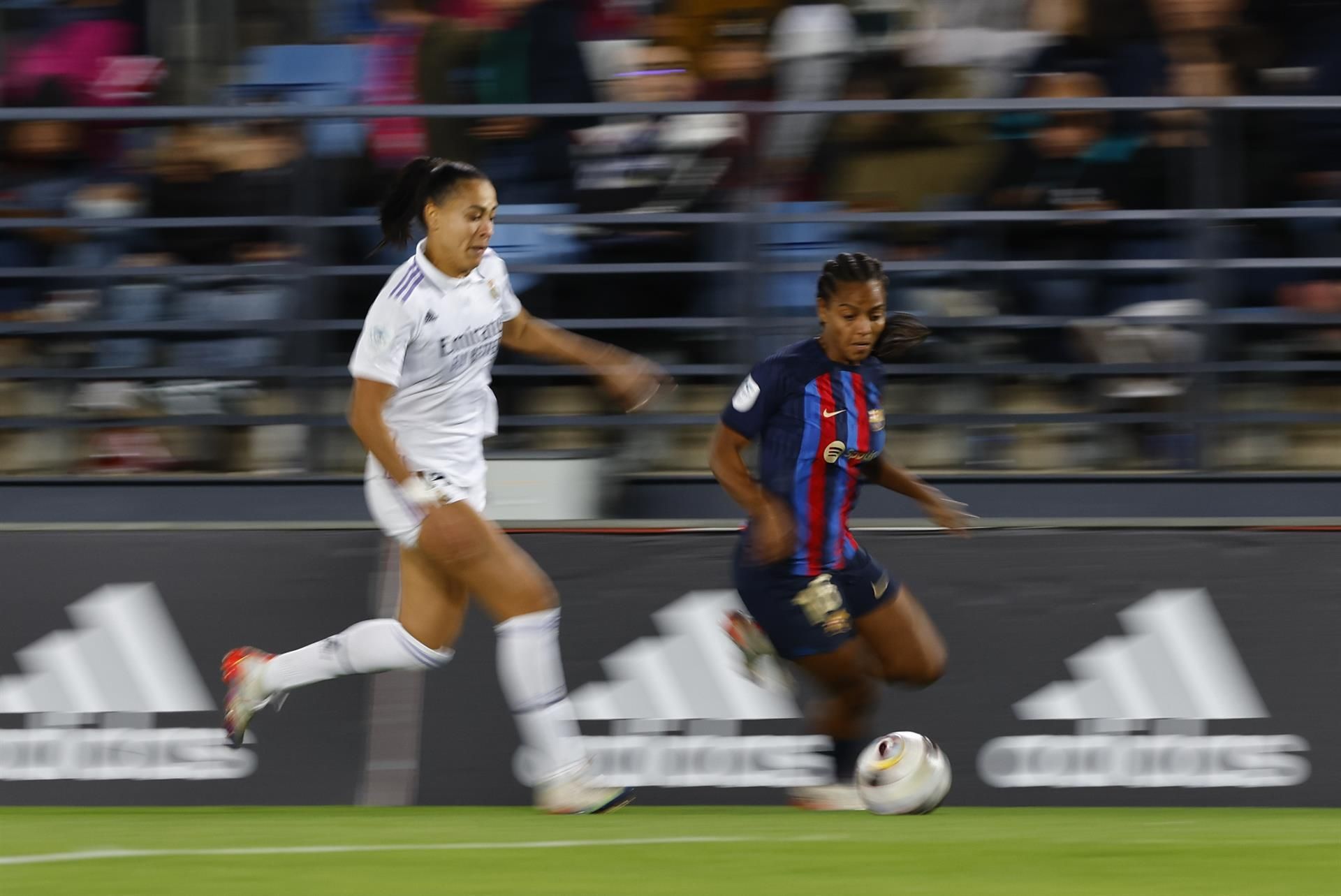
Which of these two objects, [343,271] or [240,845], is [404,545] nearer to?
[240,845]

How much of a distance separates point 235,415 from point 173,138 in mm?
1218

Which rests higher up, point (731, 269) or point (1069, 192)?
point (1069, 192)

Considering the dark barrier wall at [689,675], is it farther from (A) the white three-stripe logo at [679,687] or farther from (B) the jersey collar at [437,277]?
(B) the jersey collar at [437,277]

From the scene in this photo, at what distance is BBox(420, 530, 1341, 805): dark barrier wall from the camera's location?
6.93 m

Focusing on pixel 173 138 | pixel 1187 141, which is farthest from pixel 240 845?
pixel 1187 141

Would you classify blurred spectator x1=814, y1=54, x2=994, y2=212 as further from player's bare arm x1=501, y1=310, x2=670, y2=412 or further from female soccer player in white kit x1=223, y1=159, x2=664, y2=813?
female soccer player in white kit x1=223, y1=159, x2=664, y2=813

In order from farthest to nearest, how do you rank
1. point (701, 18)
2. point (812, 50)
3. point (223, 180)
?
1. point (701, 18)
2. point (812, 50)
3. point (223, 180)

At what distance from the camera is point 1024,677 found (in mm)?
7008

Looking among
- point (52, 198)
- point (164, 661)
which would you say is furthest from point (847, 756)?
point (52, 198)

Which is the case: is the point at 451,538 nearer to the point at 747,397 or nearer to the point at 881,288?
the point at 747,397

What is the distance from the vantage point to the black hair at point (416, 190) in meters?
6.09

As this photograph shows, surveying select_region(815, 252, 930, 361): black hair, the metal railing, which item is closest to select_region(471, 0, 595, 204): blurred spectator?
the metal railing

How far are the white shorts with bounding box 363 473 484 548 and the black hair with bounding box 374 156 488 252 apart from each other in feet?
2.58

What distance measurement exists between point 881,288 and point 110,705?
3.21 meters
